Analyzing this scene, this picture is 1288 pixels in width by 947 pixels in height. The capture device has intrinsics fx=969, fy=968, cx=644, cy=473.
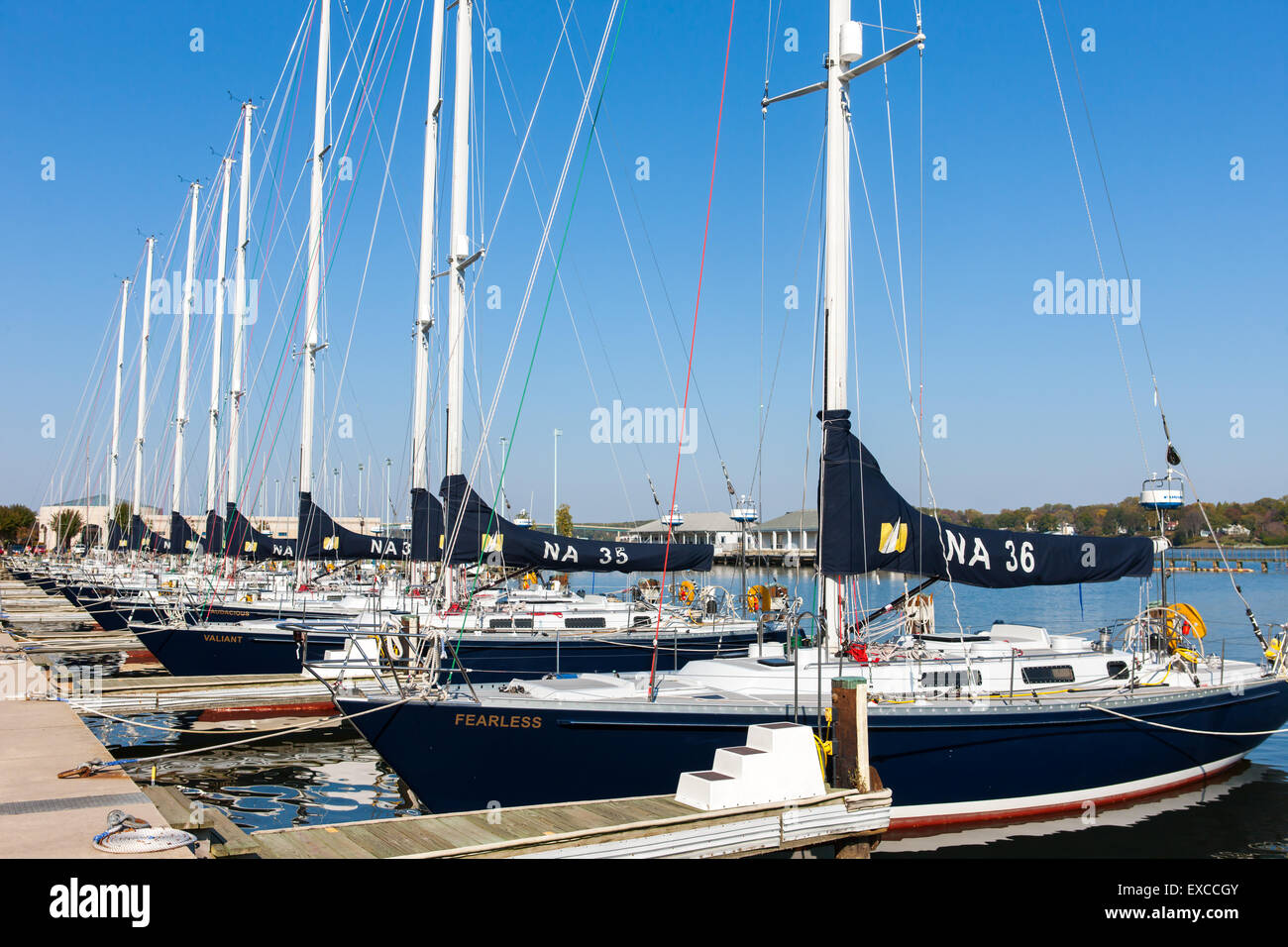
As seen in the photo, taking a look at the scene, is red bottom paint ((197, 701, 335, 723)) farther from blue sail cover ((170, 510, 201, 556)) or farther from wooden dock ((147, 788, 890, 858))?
blue sail cover ((170, 510, 201, 556))

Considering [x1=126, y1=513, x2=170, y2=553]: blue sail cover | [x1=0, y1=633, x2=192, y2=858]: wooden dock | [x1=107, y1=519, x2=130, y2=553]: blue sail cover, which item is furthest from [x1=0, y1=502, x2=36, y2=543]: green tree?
[x1=0, y1=633, x2=192, y2=858]: wooden dock

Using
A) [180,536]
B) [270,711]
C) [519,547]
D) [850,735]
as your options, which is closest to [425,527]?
[519,547]

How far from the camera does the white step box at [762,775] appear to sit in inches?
426

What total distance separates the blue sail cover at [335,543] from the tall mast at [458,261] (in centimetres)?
585

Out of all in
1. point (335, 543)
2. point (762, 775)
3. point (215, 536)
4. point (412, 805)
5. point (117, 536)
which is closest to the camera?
point (762, 775)

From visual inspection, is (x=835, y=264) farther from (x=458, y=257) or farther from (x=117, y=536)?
(x=117, y=536)

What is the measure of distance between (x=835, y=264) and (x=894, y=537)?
409 cm

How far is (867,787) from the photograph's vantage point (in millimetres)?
11711

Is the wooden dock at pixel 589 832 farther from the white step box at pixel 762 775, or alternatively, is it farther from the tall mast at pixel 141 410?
the tall mast at pixel 141 410

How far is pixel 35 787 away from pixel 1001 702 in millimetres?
12907

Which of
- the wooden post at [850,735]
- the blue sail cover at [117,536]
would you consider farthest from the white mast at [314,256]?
the blue sail cover at [117,536]

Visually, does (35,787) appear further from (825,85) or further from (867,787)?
(825,85)

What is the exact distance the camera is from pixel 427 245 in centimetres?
2409
